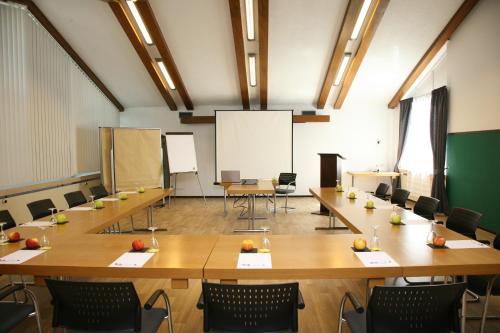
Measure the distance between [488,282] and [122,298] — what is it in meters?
2.43

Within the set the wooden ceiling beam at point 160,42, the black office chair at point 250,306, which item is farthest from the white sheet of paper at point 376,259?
the wooden ceiling beam at point 160,42

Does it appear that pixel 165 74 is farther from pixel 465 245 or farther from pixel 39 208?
pixel 465 245

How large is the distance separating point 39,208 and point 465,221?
4767mm

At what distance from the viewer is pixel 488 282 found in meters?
2.30

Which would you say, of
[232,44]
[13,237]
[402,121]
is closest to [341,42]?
[232,44]

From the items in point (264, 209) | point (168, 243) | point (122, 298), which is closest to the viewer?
point (122, 298)


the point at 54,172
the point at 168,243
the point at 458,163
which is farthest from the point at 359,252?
the point at 54,172

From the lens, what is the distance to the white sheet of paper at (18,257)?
2137mm

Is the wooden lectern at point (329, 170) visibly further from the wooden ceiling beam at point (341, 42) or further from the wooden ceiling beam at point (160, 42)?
the wooden ceiling beam at point (160, 42)

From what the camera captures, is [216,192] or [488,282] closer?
[488,282]

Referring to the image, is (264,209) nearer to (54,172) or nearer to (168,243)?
(54,172)

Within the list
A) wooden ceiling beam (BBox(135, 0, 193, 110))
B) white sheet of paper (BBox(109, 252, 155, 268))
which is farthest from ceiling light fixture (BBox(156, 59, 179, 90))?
white sheet of paper (BBox(109, 252, 155, 268))

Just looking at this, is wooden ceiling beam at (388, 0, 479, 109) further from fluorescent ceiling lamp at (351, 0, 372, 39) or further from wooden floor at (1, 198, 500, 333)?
wooden floor at (1, 198, 500, 333)

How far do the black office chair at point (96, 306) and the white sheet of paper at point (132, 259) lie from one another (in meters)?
0.34
